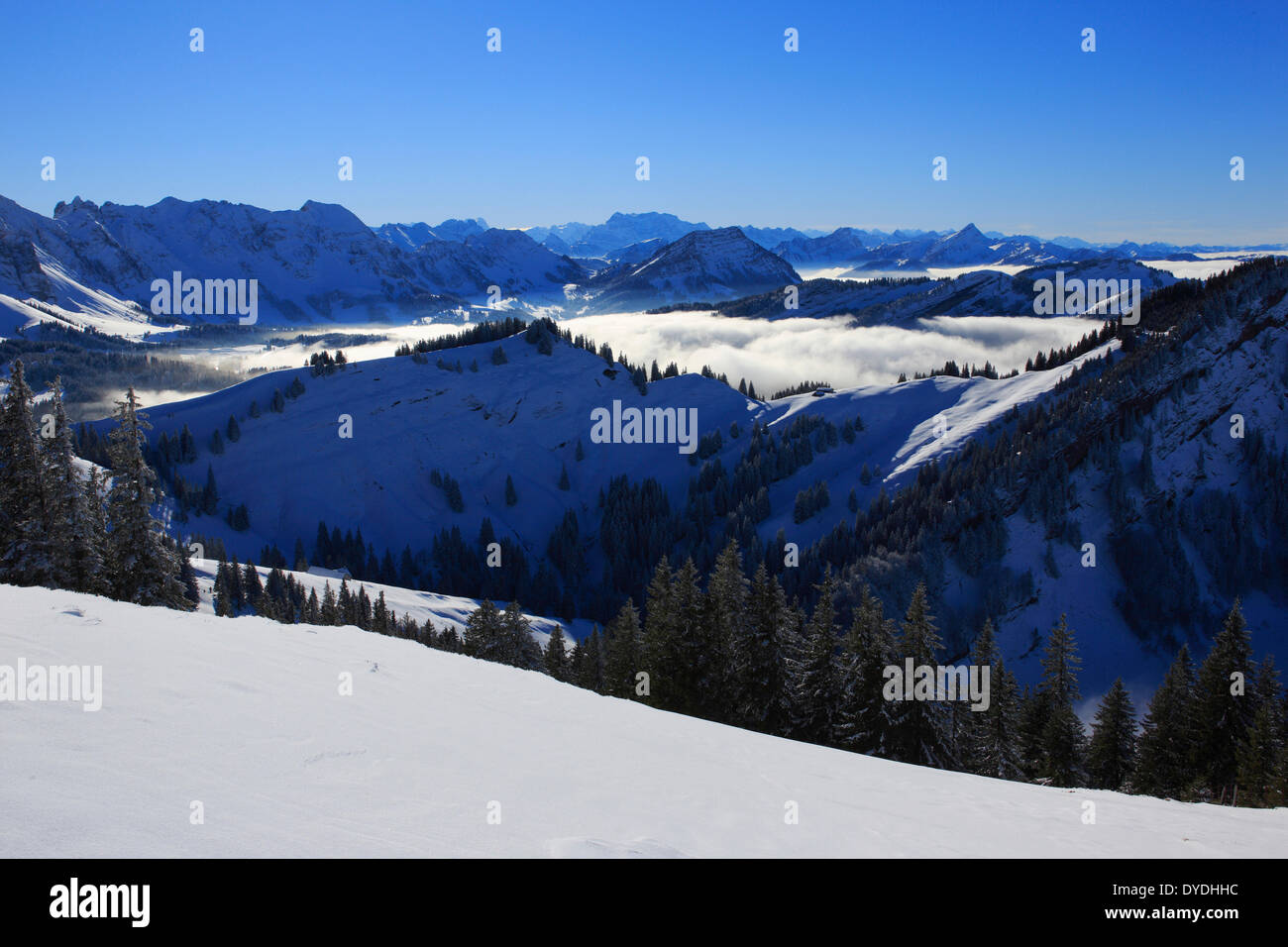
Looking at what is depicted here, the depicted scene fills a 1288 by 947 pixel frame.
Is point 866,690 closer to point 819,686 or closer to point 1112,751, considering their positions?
point 819,686

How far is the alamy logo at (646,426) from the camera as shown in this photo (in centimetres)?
15150

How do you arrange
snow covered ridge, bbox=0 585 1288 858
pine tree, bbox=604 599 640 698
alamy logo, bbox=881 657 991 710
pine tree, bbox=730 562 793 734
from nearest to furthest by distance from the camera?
1. snow covered ridge, bbox=0 585 1288 858
2. alamy logo, bbox=881 657 991 710
3. pine tree, bbox=730 562 793 734
4. pine tree, bbox=604 599 640 698

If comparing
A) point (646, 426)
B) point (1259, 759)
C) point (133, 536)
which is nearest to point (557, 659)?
point (133, 536)

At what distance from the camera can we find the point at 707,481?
436 feet

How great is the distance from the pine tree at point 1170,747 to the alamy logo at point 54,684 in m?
40.4

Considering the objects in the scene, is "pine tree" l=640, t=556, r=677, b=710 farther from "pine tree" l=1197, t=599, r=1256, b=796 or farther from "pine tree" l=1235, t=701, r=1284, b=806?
"pine tree" l=1197, t=599, r=1256, b=796

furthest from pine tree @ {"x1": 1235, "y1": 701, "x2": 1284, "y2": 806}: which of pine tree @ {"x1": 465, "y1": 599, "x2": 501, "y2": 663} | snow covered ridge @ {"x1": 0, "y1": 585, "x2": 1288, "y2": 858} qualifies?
pine tree @ {"x1": 465, "y1": 599, "x2": 501, "y2": 663}

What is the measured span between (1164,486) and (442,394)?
13043 centimetres

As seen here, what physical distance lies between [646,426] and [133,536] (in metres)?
131

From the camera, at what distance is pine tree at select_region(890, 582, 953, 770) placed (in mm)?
30500

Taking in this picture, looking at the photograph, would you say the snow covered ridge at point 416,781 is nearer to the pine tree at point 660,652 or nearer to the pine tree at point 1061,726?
the pine tree at point 660,652
